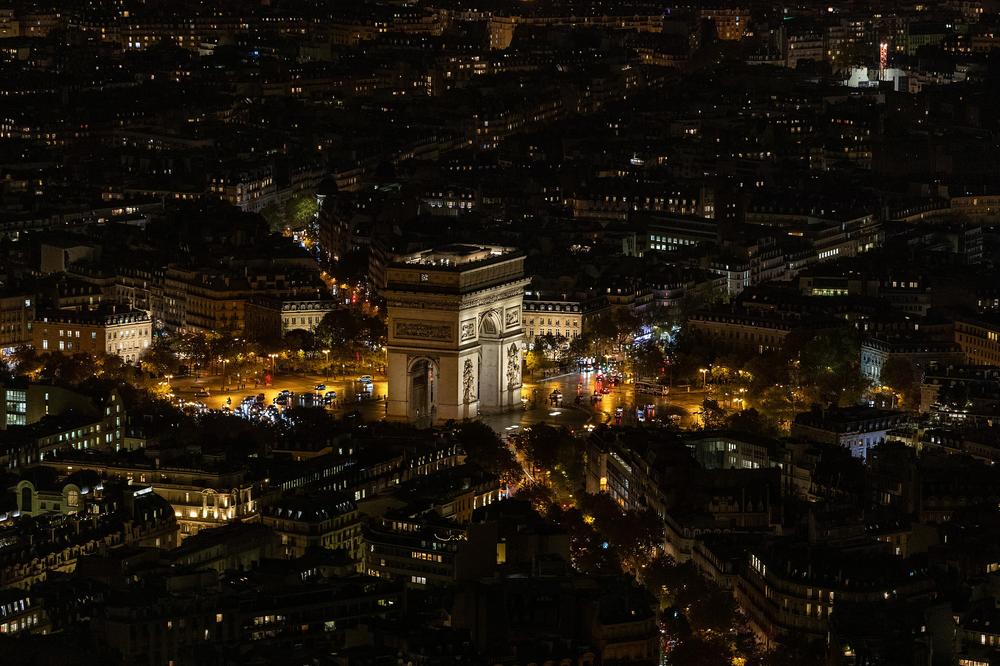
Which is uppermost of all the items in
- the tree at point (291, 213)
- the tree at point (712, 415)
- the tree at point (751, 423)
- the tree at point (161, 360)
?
the tree at point (751, 423)

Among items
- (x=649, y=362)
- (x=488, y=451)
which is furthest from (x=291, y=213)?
(x=488, y=451)

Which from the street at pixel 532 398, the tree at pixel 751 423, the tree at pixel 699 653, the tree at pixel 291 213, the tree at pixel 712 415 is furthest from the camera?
the tree at pixel 291 213

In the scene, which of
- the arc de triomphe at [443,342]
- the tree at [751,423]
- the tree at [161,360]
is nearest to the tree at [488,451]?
the arc de triomphe at [443,342]

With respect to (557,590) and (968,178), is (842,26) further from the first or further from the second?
(557,590)

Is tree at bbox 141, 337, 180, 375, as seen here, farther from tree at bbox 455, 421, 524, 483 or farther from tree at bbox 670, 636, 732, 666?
tree at bbox 670, 636, 732, 666

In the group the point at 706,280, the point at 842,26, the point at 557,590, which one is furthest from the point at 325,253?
the point at 842,26

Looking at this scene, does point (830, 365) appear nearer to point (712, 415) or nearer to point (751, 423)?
point (712, 415)

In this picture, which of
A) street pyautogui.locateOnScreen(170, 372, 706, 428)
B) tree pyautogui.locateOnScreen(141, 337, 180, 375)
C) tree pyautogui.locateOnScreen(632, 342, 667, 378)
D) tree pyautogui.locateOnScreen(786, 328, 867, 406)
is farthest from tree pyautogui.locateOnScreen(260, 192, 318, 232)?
tree pyautogui.locateOnScreen(786, 328, 867, 406)

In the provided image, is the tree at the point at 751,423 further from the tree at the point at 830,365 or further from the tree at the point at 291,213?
the tree at the point at 291,213
